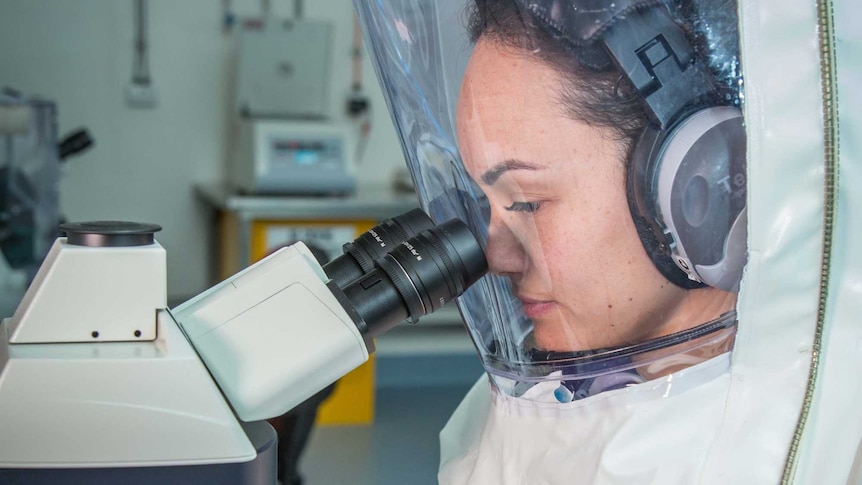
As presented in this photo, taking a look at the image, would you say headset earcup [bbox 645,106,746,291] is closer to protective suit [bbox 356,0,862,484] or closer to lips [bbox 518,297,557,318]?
protective suit [bbox 356,0,862,484]

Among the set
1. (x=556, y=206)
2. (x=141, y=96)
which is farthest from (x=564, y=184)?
(x=141, y=96)

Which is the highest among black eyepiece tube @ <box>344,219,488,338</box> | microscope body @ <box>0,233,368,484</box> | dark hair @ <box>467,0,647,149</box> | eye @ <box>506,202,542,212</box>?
dark hair @ <box>467,0,647,149</box>

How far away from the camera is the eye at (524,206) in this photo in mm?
681

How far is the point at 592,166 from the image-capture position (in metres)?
0.66

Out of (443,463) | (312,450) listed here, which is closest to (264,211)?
(312,450)

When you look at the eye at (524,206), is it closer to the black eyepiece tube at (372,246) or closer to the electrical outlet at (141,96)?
the black eyepiece tube at (372,246)

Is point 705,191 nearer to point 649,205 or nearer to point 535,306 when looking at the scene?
point 649,205

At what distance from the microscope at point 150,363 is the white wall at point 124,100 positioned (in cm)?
291

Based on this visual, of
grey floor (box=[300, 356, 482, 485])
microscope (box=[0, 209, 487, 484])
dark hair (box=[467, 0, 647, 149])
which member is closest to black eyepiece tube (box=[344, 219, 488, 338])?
microscope (box=[0, 209, 487, 484])

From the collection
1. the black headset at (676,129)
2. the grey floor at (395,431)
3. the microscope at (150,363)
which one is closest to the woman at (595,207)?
the black headset at (676,129)

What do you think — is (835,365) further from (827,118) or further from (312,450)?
(312,450)

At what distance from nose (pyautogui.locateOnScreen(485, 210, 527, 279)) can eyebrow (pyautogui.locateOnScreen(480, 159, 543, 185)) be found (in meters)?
0.03

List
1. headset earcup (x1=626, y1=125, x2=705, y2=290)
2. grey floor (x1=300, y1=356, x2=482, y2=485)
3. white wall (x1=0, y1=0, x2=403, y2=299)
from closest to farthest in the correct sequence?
headset earcup (x1=626, y1=125, x2=705, y2=290), grey floor (x1=300, y1=356, x2=482, y2=485), white wall (x1=0, y1=0, x2=403, y2=299)

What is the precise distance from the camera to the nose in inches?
27.9
